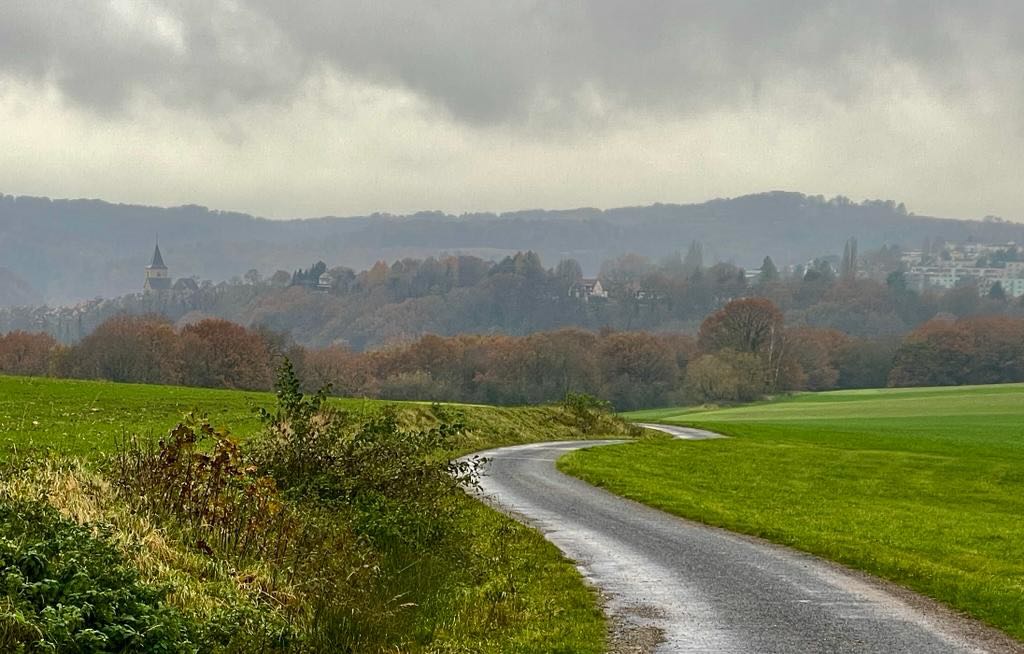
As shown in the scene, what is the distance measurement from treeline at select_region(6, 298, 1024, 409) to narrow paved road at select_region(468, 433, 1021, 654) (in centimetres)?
10113

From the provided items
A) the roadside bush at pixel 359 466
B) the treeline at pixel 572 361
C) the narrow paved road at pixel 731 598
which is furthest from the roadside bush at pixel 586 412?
the roadside bush at pixel 359 466

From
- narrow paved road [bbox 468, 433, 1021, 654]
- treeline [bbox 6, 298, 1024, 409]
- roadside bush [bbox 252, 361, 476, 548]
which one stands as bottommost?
treeline [bbox 6, 298, 1024, 409]

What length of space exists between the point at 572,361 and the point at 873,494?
10873 cm

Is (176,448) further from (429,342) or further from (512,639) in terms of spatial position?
(429,342)

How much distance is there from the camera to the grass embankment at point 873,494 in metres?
20.8

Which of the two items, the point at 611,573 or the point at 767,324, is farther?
the point at 767,324

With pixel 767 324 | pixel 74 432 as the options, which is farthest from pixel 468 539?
pixel 767 324

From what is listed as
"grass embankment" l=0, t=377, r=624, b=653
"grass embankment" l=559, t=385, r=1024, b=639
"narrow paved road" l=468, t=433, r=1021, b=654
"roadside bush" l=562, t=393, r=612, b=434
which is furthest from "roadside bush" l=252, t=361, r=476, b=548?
"roadside bush" l=562, t=393, r=612, b=434

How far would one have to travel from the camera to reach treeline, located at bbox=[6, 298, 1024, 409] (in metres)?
126

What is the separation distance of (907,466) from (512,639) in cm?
4228

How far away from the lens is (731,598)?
17422 mm

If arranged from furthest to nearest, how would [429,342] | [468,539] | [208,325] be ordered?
[429,342] → [208,325] → [468,539]

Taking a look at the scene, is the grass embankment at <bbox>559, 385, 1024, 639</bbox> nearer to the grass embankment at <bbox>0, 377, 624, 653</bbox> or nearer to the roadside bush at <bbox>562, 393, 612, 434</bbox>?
the grass embankment at <bbox>0, 377, 624, 653</bbox>

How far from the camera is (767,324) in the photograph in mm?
158625
